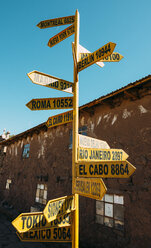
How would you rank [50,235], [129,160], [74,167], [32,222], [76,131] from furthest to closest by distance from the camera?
[129,160] < [76,131] < [74,167] < [50,235] < [32,222]

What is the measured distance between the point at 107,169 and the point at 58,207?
0.78m

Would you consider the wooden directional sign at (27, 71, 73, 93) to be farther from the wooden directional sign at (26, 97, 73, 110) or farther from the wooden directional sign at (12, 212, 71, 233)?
the wooden directional sign at (12, 212, 71, 233)

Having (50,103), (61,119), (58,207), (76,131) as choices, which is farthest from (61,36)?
(58,207)

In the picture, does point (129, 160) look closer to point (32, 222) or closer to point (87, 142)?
point (87, 142)

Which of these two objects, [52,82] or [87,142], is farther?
[52,82]

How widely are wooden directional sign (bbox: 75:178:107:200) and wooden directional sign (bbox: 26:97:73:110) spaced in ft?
3.95

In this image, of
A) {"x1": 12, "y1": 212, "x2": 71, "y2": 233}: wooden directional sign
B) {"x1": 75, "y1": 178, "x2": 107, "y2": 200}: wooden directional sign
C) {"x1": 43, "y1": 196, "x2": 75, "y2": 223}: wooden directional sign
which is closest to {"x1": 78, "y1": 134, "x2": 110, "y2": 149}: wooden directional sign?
{"x1": 75, "y1": 178, "x2": 107, "y2": 200}: wooden directional sign

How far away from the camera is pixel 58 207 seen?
2.14 m

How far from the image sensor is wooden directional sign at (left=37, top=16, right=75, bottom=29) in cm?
332

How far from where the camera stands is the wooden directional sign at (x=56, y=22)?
332cm

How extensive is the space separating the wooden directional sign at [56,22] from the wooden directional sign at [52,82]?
1.31 m

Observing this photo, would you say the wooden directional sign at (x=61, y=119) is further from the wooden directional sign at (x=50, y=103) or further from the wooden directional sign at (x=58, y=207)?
the wooden directional sign at (x=58, y=207)

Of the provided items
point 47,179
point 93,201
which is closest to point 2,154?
point 47,179

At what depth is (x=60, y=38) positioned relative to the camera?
348 cm
